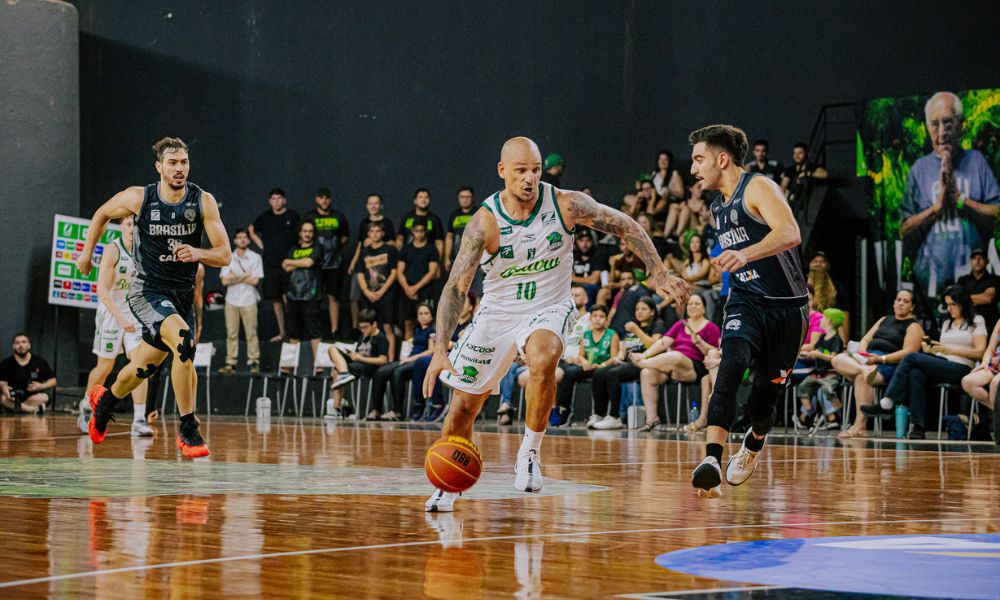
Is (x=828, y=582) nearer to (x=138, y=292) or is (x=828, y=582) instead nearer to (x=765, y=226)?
(x=765, y=226)

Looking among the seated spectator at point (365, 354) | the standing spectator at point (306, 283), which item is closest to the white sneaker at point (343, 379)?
the seated spectator at point (365, 354)

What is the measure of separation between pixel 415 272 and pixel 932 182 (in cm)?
642

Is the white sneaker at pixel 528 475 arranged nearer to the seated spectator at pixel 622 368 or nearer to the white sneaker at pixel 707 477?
the white sneaker at pixel 707 477


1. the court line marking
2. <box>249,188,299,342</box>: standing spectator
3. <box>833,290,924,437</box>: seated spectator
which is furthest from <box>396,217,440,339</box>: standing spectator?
the court line marking

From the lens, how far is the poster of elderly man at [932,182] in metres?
14.7

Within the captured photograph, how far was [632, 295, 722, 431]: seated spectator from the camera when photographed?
13797 mm

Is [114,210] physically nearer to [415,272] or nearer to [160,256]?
[160,256]

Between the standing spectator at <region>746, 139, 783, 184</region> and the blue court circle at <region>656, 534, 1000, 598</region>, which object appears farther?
the standing spectator at <region>746, 139, 783, 184</region>

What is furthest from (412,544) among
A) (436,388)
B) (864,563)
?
(436,388)

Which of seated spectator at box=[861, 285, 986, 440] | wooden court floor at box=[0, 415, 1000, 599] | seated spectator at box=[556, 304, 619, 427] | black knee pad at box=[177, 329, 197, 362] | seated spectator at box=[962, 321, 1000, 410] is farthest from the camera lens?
seated spectator at box=[556, 304, 619, 427]

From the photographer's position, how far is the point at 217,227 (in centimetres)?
884

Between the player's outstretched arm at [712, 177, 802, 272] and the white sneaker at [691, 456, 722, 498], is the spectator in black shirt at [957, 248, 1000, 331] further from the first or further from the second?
the white sneaker at [691, 456, 722, 498]

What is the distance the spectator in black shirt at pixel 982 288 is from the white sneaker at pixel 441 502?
884cm

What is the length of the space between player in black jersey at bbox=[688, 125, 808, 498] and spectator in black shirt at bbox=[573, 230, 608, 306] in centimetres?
923
